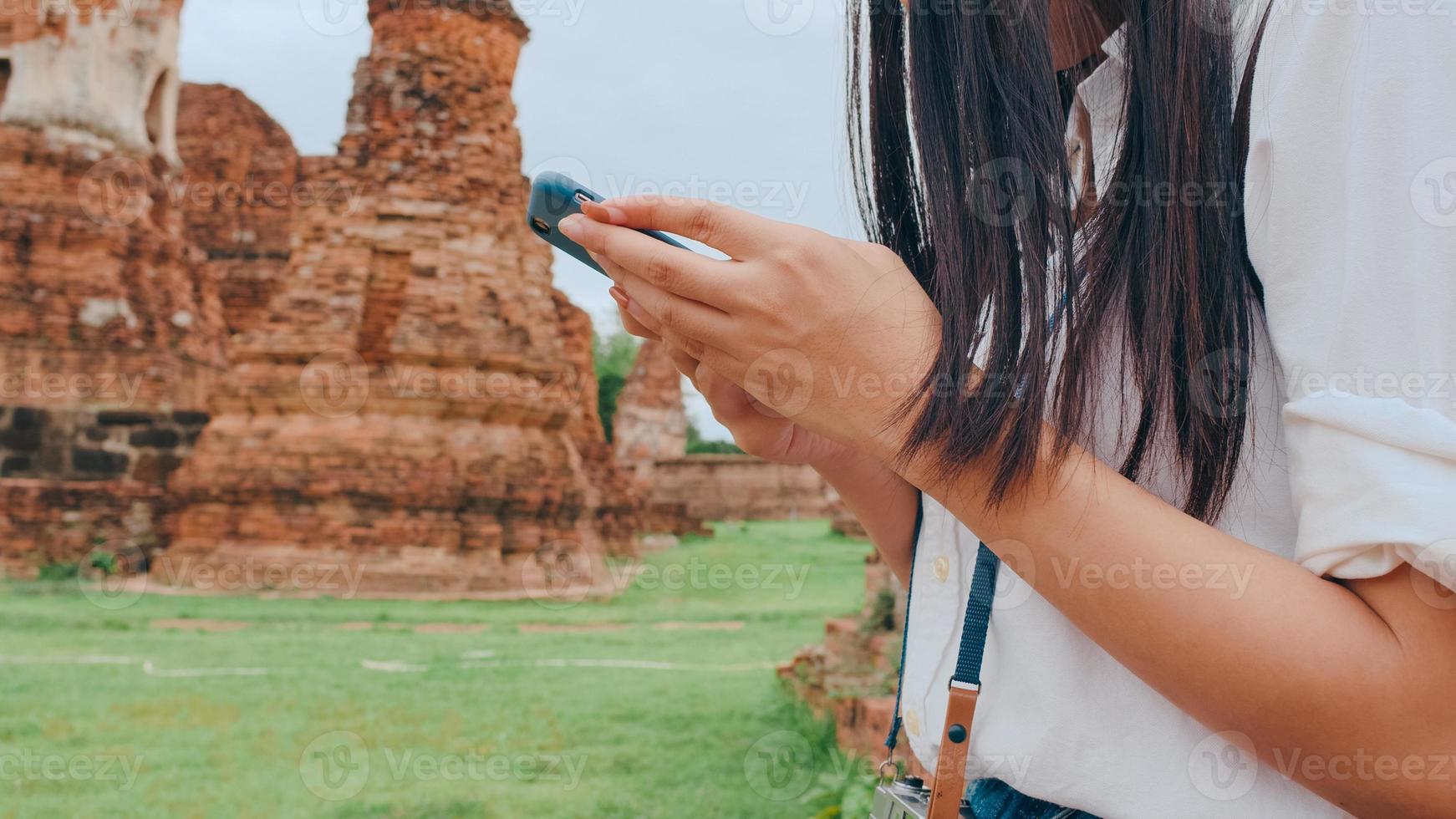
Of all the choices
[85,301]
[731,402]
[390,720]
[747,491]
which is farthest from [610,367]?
[731,402]

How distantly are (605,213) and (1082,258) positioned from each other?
0.40m

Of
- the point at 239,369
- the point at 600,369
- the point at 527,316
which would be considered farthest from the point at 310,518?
the point at 600,369

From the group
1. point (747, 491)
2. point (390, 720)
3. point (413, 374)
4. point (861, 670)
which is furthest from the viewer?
point (747, 491)

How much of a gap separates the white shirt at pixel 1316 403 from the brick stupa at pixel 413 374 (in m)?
9.34

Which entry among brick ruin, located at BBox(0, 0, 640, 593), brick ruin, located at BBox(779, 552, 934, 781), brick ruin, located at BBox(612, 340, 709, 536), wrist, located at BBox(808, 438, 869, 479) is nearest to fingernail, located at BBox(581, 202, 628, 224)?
wrist, located at BBox(808, 438, 869, 479)

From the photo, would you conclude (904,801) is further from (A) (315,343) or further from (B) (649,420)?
(B) (649,420)

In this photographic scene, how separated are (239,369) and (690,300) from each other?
10826 mm

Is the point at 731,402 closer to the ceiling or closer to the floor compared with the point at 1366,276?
closer to the floor

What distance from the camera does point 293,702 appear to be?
486 cm

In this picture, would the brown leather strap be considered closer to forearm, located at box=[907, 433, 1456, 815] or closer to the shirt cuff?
forearm, located at box=[907, 433, 1456, 815]

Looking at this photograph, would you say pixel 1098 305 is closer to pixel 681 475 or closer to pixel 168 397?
pixel 168 397

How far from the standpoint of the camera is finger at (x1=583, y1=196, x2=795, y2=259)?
79 centimetres

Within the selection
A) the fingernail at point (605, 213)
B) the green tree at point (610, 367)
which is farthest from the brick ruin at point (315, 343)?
the green tree at point (610, 367)

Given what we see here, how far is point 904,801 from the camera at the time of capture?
847 millimetres
